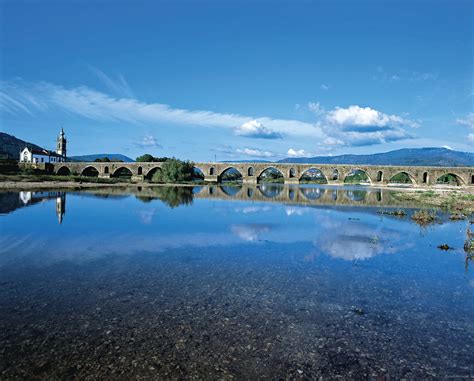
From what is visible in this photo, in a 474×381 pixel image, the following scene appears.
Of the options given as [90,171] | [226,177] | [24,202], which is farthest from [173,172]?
[226,177]

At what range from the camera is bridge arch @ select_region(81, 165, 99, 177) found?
104 m

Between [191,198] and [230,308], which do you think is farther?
[191,198]

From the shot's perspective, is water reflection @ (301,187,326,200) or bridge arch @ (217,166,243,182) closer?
water reflection @ (301,187,326,200)

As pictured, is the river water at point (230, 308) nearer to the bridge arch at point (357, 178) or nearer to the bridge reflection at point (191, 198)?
the bridge reflection at point (191, 198)

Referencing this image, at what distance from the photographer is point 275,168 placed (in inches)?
4055

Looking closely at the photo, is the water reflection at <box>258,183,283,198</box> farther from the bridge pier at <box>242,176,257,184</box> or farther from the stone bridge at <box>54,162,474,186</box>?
the bridge pier at <box>242,176,257,184</box>

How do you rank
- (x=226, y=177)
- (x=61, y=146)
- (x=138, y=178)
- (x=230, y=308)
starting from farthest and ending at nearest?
1. (x=226, y=177)
2. (x=61, y=146)
3. (x=138, y=178)
4. (x=230, y=308)

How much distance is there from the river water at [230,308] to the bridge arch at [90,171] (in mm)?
94710

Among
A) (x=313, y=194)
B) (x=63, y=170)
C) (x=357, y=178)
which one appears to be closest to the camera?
(x=313, y=194)

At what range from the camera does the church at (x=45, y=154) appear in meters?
110

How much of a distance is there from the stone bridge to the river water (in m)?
81.6

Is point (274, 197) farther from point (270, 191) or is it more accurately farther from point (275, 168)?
point (275, 168)

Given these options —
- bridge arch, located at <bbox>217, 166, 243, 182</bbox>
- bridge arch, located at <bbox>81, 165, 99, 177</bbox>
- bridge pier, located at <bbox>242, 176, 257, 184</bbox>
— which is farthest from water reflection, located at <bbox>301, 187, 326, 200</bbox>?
bridge arch, located at <bbox>81, 165, 99, 177</bbox>

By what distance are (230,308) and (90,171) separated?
110m
